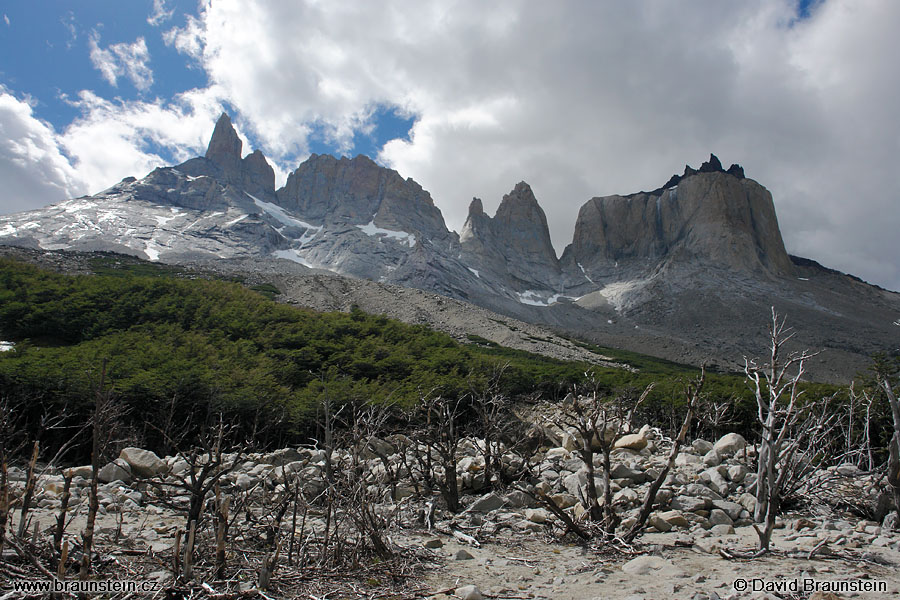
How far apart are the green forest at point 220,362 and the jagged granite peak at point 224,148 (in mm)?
143359

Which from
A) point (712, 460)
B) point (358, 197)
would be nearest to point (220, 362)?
point (712, 460)

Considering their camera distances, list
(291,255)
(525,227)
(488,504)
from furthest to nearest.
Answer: (525,227) → (291,255) → (488,504)

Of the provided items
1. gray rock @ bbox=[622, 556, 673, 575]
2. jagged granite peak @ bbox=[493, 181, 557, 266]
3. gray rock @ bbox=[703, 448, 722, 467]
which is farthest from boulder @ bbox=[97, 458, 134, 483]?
jagged granite peak @ bbox=[493, 181, 557, 266]

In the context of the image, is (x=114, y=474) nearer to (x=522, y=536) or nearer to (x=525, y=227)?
(x=522, y=536)

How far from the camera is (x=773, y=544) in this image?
5.54 m

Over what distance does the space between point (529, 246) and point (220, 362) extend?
425ft

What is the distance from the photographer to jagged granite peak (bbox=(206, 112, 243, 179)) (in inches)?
6280

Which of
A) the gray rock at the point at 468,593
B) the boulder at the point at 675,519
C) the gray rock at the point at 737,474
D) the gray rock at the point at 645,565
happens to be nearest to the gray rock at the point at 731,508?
the boulder at the point at 675,519

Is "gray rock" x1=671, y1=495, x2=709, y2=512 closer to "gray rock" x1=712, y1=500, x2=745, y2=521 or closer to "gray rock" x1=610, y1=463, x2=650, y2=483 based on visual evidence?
"gray rock" x1=712, y1=500, x2=745, y2=521

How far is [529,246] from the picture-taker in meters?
143

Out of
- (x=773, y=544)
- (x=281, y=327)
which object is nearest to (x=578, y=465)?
(x=773, y=544)

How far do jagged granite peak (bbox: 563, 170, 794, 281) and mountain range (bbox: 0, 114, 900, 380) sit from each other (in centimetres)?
41

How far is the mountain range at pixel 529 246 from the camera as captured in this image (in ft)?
286

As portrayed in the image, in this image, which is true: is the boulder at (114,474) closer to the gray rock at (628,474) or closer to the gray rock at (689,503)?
the gray rock at (628,474)
